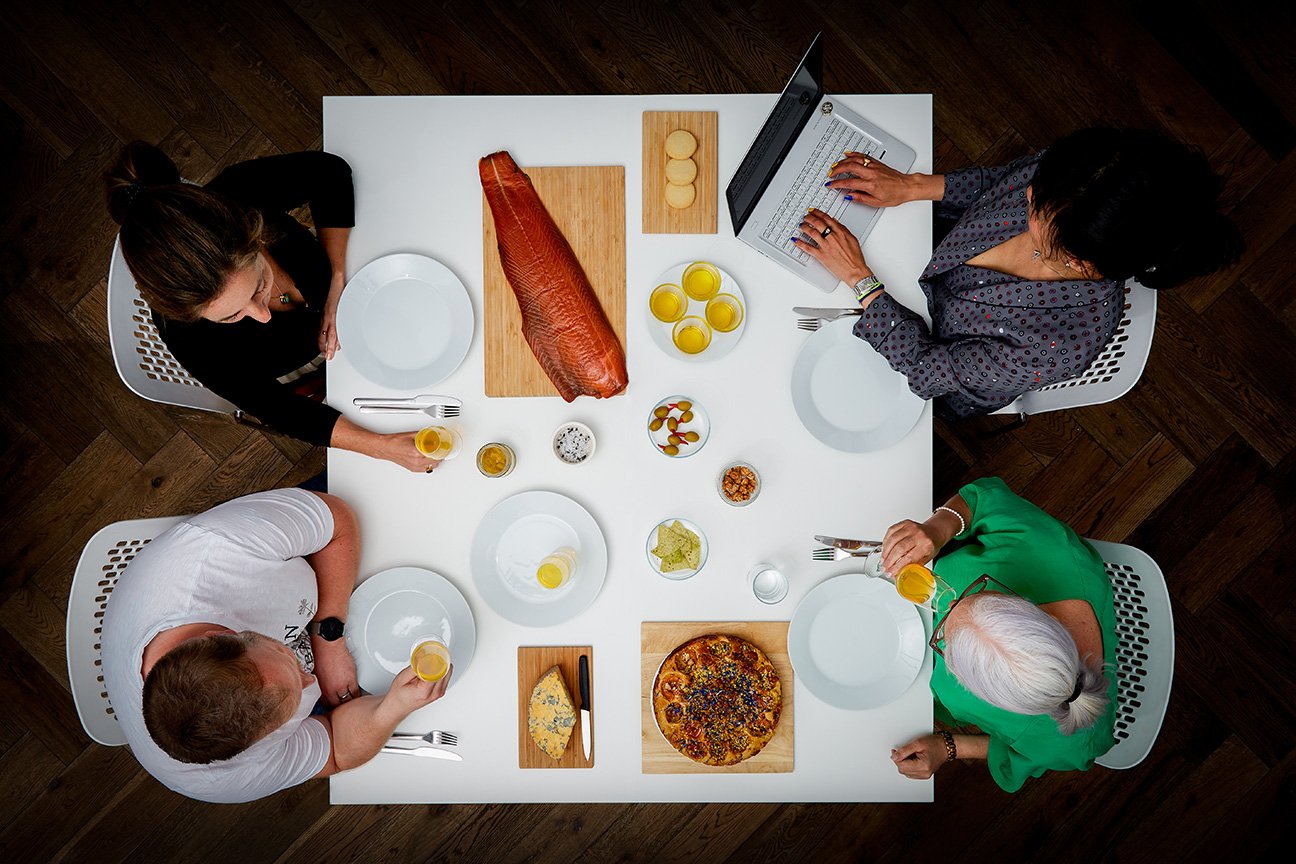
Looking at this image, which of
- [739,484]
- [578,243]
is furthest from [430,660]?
[578,243]

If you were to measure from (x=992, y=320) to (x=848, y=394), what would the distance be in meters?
Result: 0.34

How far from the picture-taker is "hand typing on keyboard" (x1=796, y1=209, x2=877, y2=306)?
1.68 meters

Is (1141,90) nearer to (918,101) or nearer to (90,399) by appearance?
(918,101)

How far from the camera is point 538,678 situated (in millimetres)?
1729

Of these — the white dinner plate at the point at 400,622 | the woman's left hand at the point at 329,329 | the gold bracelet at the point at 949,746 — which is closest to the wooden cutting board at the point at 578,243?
the woman's left hand at the point at 329,329

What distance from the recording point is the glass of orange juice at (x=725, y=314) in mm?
1692

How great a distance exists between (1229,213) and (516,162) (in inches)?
98.2

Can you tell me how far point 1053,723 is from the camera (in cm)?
148

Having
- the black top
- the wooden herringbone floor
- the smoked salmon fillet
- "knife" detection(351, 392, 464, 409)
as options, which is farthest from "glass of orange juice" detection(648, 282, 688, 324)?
the wooden herringbone floor

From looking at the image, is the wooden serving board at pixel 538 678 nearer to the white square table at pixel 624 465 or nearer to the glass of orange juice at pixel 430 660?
the white square table at pixel 624 465

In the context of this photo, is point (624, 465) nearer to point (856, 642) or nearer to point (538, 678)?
point (538, 678)

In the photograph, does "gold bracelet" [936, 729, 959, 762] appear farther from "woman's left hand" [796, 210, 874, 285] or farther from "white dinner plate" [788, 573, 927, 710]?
"woman's left hand" [796, 210, 874, 285]

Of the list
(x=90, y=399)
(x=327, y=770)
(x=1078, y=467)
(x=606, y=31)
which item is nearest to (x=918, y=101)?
(x=606, y=31)

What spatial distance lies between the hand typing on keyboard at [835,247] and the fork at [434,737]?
54.1 inches
